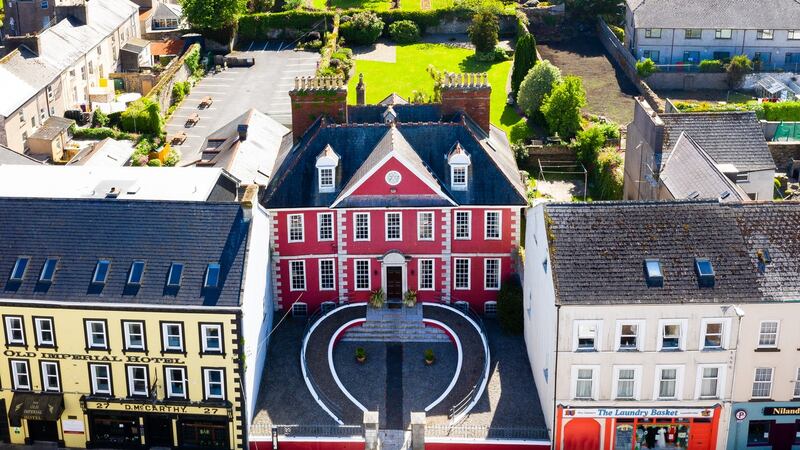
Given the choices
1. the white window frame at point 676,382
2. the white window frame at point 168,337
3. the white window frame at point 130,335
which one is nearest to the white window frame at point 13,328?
the white window frame at point 130,335

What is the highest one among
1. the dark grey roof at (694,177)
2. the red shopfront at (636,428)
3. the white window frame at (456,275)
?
the dark grey roof at (694,177)

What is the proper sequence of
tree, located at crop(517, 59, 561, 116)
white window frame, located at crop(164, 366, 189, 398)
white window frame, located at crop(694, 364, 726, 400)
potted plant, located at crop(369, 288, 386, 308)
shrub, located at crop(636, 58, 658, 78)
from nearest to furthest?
white window frame, located at crop(694, 364, 726, 400), white window frame, located at crop(164, 366, 189, 398), potted plant, located at crop(369, 288, 386, 308), tree, located at crop(517, 59, 561, 116), shrub, located at crop(636, 58, 658, 78)

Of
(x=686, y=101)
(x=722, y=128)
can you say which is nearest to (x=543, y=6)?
(x=686, y=101)

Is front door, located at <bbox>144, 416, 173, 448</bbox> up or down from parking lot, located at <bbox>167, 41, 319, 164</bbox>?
down

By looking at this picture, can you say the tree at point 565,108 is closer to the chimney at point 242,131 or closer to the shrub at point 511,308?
the chimney at point 242,131

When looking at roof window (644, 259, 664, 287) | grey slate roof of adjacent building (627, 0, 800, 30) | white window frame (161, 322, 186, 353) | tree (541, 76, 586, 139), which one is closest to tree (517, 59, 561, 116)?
tree (541, 76, 586, 139)

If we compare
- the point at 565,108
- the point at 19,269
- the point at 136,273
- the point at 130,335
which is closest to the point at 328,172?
the point at 136,273

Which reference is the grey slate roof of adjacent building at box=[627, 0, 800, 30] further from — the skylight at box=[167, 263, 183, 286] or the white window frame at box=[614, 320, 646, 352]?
the skylight at box=[167, 263, 183, 286]

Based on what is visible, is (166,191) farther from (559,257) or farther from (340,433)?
(559,257)
